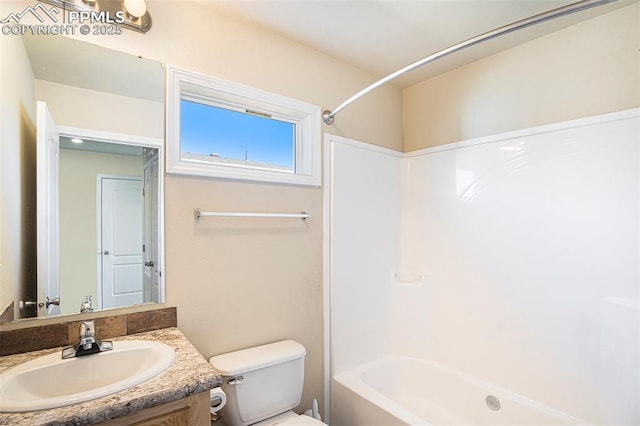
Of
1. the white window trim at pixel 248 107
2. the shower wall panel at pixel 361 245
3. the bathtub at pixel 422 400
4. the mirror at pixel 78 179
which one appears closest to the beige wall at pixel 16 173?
the mirror at pixel 78 179

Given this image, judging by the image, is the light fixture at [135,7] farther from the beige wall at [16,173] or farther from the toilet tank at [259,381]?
the toilet tank at [259,381]

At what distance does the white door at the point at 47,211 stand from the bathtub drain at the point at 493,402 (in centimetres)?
233

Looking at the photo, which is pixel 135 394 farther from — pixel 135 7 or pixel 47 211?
pixel 135 7

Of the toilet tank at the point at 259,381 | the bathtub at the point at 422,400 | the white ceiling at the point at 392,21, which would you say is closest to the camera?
the toilet tank at the point at 259,381

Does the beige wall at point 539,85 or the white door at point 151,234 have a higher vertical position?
the beige wall at point 539,85

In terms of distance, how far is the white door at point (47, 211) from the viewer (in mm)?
1240

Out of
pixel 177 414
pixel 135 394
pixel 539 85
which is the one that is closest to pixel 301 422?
pixel 177 414

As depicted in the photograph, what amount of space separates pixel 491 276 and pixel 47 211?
7.81ft

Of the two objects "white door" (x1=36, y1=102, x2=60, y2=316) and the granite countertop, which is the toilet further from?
"white door" (x1=36, y1=102, x2=60, y2=316)

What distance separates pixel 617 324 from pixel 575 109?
45.4 inches

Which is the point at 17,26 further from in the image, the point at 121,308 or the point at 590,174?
the point at 590,174

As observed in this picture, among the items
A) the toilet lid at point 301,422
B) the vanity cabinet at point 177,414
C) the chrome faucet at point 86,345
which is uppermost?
the chrome faucet at point 86,345

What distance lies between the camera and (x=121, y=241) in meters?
Result: 1.41

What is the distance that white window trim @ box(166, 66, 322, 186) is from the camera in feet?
4.93
